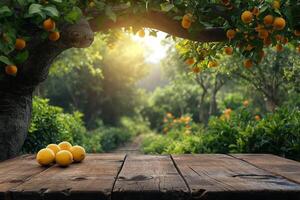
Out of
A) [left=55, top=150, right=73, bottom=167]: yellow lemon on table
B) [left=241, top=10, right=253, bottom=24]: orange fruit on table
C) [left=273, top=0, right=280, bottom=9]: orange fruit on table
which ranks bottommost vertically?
[left=55, top=150, right=73, bottom=167]: yellow lemon on table

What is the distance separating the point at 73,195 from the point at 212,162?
147cm

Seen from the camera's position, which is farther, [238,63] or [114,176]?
[238,63]

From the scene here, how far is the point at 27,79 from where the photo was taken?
149 inches

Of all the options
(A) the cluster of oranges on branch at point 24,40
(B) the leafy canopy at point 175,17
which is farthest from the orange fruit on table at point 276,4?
(A) the cluster of oranges on branch at point 24,40

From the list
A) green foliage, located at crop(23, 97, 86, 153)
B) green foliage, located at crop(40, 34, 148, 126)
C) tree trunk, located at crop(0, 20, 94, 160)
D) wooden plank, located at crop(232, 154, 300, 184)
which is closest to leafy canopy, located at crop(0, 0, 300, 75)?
tree trunk, located at crop(0, 20, 94, 160)

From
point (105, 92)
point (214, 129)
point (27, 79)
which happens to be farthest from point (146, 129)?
point (27, 79)

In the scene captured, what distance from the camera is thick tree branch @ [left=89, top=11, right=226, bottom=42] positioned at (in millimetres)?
3935

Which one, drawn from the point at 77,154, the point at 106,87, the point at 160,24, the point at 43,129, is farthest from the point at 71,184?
the point at 106,87

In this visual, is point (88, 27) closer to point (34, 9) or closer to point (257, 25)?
point (34, 9)

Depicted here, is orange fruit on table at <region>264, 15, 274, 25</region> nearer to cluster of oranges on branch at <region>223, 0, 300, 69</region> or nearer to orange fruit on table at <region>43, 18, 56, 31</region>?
cluster of oranges on branch at <region>223, 0, 300, 69</region>

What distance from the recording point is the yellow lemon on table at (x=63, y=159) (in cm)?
308

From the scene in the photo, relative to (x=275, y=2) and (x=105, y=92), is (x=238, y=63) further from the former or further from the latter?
(x=105, y=92)

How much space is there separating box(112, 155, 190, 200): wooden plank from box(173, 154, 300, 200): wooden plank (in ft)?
0.21

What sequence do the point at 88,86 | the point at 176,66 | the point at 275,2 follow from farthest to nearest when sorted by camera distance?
the point at 88,86 < the point at 176,66 < the point at 275,2
